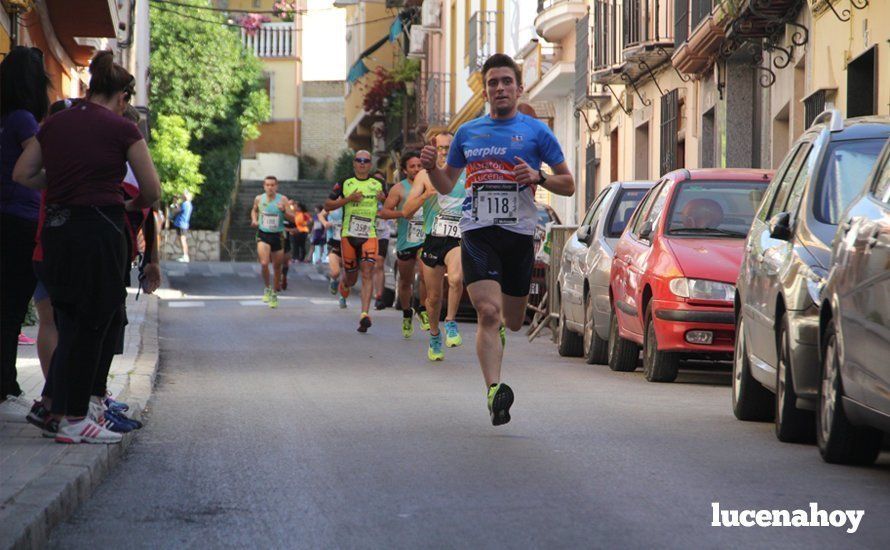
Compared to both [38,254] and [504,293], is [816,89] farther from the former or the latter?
[38,254]

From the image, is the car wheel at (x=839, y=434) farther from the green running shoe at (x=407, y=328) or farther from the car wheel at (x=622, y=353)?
the green running shoe at (x=407, y=328)

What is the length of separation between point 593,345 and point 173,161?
110 ft

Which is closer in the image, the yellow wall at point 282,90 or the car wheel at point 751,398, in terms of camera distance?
the car wheel at point 751,398

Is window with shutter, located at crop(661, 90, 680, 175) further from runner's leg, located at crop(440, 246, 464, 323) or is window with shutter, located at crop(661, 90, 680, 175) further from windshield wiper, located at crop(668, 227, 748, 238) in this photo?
windshield wiper, located at crop(668, 227, 748, 238)

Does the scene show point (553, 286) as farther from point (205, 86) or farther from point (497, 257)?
point (205, 86)

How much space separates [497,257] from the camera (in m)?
9.96

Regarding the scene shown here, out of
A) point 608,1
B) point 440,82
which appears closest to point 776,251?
point 608,1

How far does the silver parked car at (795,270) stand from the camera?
8.74 m

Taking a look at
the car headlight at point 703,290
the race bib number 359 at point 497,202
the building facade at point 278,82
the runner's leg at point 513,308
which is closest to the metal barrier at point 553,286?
the car headlight at point 703,290

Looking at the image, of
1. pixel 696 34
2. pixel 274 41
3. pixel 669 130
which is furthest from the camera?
pixel 274 41

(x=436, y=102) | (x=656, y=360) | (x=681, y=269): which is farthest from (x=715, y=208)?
(x=436, y=102)

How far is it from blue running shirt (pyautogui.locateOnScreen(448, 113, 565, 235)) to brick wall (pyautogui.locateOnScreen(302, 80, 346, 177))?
64042 mm

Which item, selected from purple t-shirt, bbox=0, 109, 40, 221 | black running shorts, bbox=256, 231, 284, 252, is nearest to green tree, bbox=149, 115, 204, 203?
black running shorts, bbox=256, 231, 284, 252

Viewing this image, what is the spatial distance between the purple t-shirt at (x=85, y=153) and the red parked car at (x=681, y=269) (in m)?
5.38
